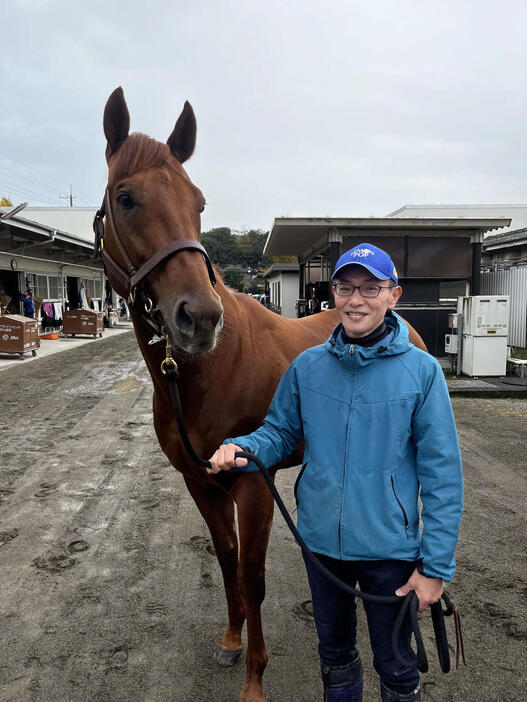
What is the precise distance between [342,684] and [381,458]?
0.86 metres

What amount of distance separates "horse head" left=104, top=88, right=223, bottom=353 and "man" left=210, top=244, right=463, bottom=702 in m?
0.41

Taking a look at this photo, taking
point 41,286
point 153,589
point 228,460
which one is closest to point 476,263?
point 153,589

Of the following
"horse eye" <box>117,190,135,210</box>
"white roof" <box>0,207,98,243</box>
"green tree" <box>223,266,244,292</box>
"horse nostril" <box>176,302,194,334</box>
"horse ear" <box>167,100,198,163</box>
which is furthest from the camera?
"white roof" <box>0,207,98,243</box>

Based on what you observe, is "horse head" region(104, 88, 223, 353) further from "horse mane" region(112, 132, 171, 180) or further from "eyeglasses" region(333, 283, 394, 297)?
"eyeglasses" region(333, 283, 394, 297)

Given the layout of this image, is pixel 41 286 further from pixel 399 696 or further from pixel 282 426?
pixel 399 696

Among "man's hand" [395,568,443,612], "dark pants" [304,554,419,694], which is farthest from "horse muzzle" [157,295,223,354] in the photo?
"man's hand" [395,568,443,612]

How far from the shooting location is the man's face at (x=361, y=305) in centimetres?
155

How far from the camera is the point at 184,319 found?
1613 mm

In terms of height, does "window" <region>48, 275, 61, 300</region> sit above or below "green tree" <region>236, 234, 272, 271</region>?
below

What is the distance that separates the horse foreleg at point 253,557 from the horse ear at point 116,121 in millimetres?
1520

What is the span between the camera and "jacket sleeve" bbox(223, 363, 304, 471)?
1.67 metres

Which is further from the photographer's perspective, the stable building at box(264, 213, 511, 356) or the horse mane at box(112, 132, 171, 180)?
the stable building at box(264, 213, 511, 356)

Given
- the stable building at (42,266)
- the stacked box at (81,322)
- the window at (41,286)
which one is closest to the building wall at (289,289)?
the stable building at (42,266)

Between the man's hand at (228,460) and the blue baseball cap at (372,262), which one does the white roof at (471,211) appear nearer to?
the blue baseball cap at (372,262)
